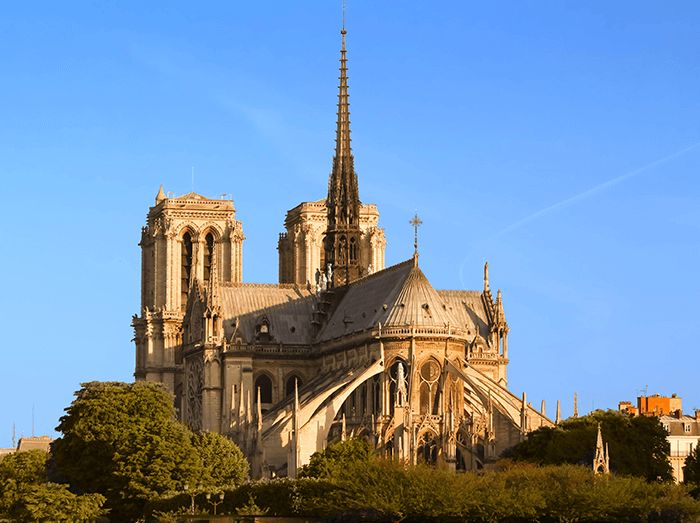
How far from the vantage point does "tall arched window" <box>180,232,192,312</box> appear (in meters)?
153

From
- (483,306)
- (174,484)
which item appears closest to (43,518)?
(174,484)

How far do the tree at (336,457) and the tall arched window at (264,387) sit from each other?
29466 mm

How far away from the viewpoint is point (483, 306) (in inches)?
5226

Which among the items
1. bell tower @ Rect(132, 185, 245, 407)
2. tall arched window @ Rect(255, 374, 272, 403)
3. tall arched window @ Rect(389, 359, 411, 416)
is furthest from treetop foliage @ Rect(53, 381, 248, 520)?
bell tower @ Rect(132, 185, 245, 407)

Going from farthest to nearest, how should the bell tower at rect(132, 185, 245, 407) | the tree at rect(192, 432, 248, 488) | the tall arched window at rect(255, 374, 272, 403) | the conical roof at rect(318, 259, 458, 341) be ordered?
1. the bell tower at rect(132, 185, 245, 407)
2. the tall arched window at rect(255, 374, 272, 403)
3. the conical roof at rect(318, 259, 458, 341)
4. the tree at rect(192, 432, 248, 488)

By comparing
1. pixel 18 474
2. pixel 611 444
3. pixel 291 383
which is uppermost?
pixel 291 383

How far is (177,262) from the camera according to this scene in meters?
152

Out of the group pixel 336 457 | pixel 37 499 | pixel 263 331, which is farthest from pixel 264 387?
pixel 37 499

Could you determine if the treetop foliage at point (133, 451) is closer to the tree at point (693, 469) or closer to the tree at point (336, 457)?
the tree at point (336, 457)

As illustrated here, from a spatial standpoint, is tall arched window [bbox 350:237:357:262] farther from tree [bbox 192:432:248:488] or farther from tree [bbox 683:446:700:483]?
tree [bbox 683:446:700:483]

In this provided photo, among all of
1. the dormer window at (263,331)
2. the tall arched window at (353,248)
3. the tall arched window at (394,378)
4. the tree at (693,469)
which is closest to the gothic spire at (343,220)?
the tall arched window at (353,248)

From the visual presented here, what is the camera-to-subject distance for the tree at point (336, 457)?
8538 centimetres

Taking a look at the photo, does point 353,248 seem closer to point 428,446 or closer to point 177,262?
point 428,446

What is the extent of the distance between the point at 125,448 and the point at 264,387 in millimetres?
36815
